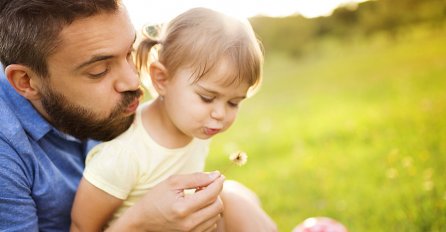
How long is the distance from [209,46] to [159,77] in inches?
12.4

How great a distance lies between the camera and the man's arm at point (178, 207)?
7.47 ft

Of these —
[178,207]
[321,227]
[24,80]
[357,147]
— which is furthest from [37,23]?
[357,147]

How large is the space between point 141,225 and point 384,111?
547 cm

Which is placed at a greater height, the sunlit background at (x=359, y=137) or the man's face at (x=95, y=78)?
the man's face at (x=95, y=78)

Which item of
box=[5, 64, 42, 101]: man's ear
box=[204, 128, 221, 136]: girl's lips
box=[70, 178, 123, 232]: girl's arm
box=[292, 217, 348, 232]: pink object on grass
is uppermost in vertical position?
box=[5, 64, 42, 101]: man's ear

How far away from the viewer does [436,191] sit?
13.1ft

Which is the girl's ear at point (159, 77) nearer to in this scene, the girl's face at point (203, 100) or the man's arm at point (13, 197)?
the girl's face at point (203, 100)

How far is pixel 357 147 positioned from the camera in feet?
19.1

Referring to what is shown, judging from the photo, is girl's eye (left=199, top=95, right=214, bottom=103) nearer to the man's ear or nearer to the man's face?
the man's face

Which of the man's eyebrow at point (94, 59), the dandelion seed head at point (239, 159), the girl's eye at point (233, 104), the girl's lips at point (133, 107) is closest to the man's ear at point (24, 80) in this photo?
the man's eyebrow at point (94, 59)

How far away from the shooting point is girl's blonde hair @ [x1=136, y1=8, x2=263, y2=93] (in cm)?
249

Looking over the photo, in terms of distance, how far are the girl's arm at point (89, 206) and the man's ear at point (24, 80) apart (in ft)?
1.70

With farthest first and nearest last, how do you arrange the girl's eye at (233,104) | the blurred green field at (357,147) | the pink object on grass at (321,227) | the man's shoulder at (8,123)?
the blurred green field at (357,147)
the pink object on grass at (321,227)
the girl's eye at (233,104)
the man's shoulder at (8,123)

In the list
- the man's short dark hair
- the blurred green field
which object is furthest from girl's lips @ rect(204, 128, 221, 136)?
the blurred green field
